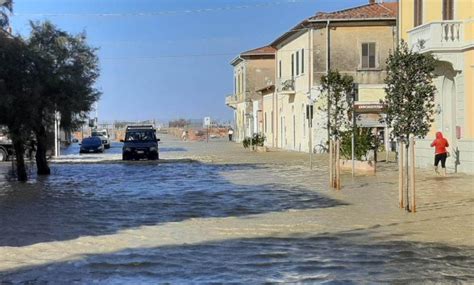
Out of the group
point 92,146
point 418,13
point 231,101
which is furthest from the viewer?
point 231,101

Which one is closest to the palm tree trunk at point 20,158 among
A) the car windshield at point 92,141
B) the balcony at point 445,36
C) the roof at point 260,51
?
the balcony at point 445,36

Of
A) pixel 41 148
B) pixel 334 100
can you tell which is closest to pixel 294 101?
pixel 41 148

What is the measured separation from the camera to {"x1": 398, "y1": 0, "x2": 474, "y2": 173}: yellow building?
79.6 feet

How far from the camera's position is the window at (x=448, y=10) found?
1012 inches

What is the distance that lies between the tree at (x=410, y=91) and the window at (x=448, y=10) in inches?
451

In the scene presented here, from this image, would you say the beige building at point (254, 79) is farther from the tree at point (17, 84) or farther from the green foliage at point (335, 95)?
the tree at point (17, 84)

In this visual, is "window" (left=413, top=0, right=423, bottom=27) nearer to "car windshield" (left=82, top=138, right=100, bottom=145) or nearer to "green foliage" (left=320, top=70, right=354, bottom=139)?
"green foliage" (left=320, top=70, right=354, bottom=139)

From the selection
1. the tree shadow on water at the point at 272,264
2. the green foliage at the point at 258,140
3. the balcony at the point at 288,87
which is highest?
the balcony at the point at 288,87

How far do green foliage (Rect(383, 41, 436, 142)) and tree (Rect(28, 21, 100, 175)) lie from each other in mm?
11529

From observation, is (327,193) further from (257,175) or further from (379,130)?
(379,130)

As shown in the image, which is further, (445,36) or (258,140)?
A: (258,140)

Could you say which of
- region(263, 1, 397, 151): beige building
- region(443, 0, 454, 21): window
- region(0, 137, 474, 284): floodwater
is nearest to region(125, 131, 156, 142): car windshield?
region(263, 1, 397, 151): beige building

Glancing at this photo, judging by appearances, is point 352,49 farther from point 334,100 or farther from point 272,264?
point 272,264

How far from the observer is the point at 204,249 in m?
10.4
